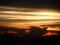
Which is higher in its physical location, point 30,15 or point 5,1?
point 5,1

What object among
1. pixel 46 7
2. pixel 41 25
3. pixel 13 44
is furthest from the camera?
pixel 46 7

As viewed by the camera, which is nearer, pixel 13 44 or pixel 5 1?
pixel 13 44

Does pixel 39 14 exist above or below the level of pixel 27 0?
below

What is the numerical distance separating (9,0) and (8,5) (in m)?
0.06

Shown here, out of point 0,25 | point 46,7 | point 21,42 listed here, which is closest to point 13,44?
point 21,42

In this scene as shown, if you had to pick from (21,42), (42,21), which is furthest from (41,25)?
(21,42)

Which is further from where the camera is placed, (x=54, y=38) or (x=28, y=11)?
(x=28, y=11)

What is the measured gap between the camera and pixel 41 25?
1.65 m

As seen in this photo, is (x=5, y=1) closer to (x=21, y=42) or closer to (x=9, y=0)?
(x=9, y=0)

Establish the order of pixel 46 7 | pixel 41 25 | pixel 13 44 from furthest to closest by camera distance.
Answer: pixel 46 7 → pixel 41 25 → pixel 13 44

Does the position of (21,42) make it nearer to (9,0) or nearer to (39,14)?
(39,14)

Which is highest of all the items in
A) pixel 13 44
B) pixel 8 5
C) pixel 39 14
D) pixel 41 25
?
pixel 8 5

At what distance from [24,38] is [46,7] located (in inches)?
19.3

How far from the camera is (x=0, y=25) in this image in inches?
62.5
